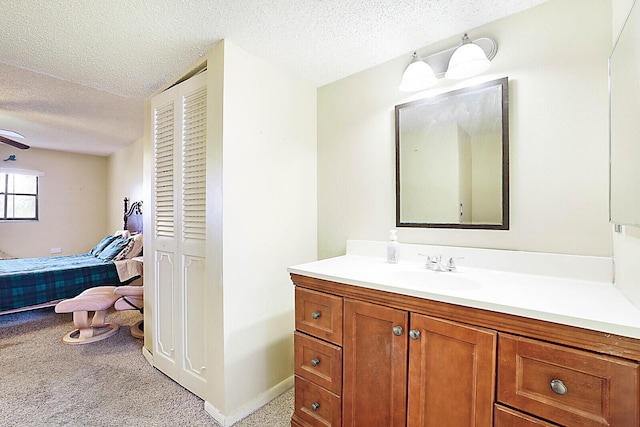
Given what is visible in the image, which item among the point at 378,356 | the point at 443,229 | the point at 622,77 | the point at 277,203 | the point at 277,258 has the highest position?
the point at 622,77

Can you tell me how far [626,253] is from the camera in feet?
3.29

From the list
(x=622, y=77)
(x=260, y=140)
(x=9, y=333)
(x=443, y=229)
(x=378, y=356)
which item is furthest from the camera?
(x=9, y=333)

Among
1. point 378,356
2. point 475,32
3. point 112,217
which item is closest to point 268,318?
→ point 378,356

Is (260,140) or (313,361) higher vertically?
(260,140)

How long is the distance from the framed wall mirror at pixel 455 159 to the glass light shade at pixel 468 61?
8cm

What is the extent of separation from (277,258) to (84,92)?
2.49m

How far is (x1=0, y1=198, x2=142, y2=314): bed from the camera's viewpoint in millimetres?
3006

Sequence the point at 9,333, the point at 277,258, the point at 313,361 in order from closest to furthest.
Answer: the point at 313,361
the point at 277,258
the point at 9,333

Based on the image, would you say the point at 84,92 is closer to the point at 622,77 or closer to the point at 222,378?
the point at 222,378

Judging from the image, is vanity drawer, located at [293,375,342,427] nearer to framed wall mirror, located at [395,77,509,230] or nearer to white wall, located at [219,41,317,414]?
white wall, located at [219,41,317,414]

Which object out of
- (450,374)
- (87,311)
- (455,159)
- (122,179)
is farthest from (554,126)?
(122,179)

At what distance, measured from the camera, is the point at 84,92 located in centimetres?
265

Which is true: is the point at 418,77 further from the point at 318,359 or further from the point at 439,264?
the point at 318,359

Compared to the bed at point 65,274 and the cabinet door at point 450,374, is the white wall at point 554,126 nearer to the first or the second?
the cabinet door at point 450,374
